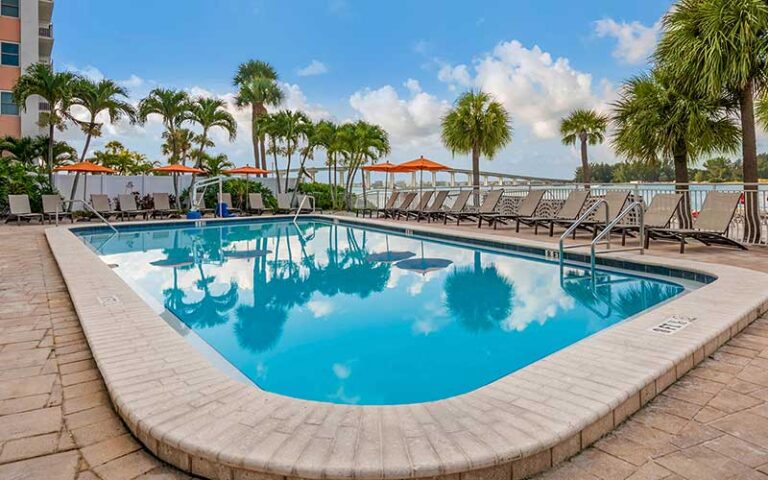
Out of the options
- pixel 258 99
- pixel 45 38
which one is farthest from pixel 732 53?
pixel 45 38

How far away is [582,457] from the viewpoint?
2.01 metres

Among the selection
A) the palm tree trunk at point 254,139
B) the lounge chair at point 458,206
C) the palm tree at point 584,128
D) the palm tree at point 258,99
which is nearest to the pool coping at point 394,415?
the lounge chair at point 458,206

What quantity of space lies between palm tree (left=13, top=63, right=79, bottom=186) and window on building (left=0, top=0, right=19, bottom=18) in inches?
355

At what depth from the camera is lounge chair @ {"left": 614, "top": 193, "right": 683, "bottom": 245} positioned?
8062 mm

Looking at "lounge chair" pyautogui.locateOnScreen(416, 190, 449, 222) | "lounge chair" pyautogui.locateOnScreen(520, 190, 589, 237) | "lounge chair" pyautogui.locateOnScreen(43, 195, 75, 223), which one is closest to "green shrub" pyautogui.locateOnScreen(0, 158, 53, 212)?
"lounge chair" pyautogui.locateOnScreen(43, 195, 75, 223)

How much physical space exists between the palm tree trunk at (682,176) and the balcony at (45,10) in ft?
91.4

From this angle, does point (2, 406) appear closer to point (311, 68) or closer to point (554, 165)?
point (554, 165)

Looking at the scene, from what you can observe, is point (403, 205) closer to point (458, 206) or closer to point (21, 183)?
point (458, 206)

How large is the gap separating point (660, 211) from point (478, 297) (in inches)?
177

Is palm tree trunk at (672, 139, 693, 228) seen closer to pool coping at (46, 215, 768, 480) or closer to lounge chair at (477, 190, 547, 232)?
lounge chair at (477, 190, 547, 232)

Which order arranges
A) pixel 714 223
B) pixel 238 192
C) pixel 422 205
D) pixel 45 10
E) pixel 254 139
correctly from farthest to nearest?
pixel 254 139 < pixel 45 10 < pixel 238 192 < pixel 422 205 < pixel 714 223

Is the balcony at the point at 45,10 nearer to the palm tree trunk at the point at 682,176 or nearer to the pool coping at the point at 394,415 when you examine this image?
the palm tree trunk at the point at 682,176

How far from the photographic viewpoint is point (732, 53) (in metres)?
8.14

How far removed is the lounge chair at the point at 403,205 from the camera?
15.6 metres
